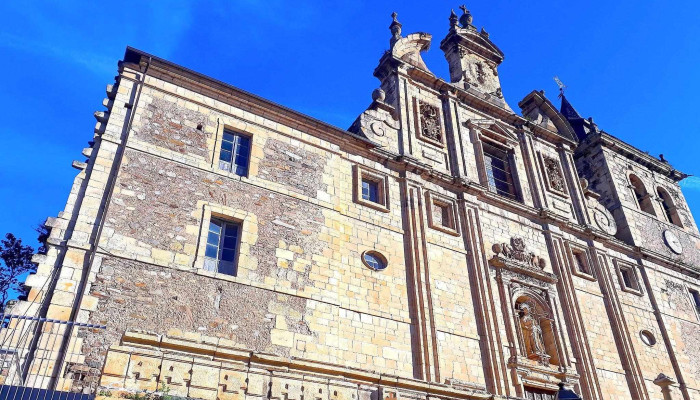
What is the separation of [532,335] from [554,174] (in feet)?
22.3

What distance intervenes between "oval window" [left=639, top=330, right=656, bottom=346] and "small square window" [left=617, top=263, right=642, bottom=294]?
4.23ft

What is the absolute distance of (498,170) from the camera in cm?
1783

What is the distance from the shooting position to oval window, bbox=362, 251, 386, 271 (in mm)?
12453

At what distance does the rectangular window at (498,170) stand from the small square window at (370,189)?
4.11 m

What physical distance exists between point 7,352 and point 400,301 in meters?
7.28

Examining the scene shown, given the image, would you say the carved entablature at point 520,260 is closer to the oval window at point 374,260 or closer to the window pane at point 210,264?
the oval window at point 374,260

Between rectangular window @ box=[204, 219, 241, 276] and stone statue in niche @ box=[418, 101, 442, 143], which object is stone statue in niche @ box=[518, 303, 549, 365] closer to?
stone statue in niche @ box=[418, 101, 442, 143]

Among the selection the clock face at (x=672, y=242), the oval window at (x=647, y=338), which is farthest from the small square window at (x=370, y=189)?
the clock face at (x=672, y=242)

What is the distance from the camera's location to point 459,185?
15.3 m

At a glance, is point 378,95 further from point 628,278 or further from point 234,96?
point 628,278

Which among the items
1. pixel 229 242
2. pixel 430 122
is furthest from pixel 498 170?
pixel 229 242

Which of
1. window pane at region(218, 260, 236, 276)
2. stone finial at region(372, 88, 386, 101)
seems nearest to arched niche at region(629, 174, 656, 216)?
stone finial at region(372, 88, 386, 101)

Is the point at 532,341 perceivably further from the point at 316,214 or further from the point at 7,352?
the point at 7,352

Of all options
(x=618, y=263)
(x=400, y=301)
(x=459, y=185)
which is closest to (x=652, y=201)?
(x=618, y=263)
